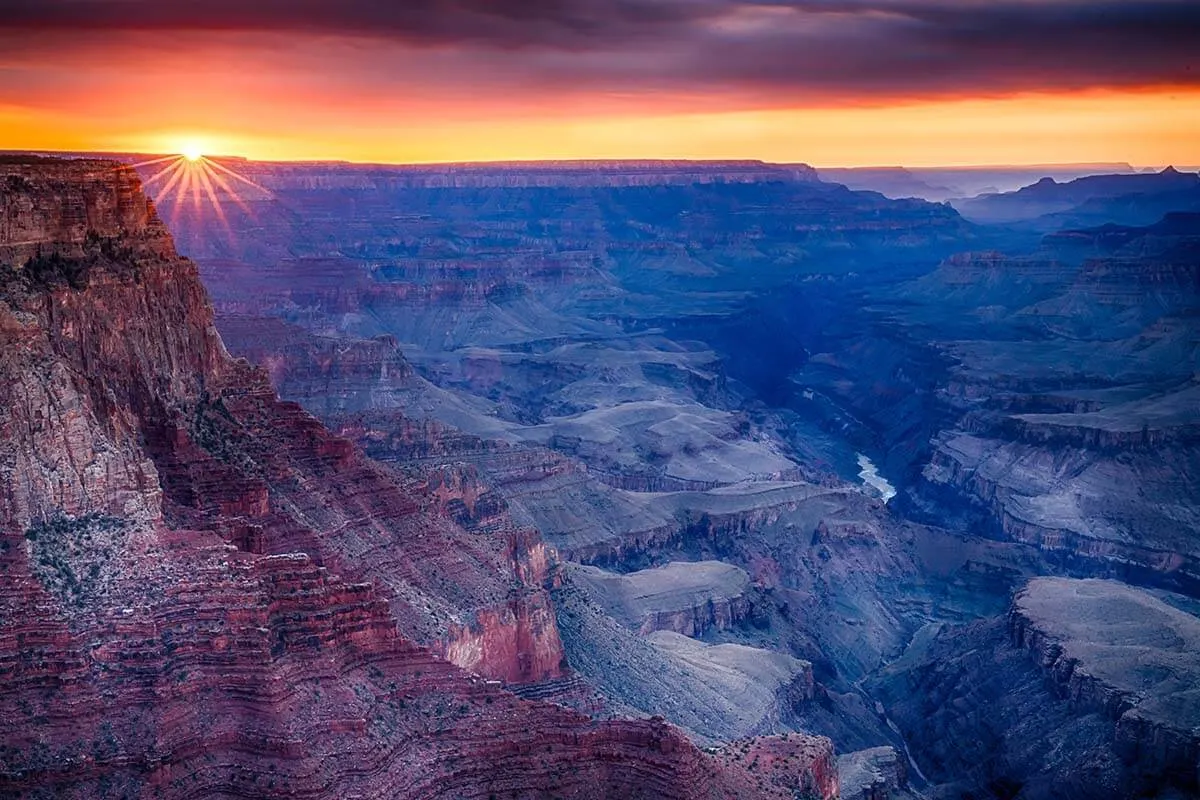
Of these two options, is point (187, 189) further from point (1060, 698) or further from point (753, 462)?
point (1060, 698)

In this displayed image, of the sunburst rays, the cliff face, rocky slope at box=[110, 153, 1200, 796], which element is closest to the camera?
the cliff face

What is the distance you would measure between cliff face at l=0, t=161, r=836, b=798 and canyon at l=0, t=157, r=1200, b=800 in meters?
0.10

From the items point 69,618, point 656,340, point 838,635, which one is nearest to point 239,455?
point 69,618

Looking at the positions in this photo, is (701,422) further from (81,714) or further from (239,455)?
(81,714)

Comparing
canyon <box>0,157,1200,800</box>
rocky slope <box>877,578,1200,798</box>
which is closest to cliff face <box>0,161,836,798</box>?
canyon <box>0,157,1200,800</box>

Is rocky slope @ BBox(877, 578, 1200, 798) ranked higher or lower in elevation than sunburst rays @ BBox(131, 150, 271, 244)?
lower

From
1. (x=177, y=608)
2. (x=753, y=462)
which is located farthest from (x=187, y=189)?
(x=177, y=608)

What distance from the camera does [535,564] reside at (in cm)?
6153

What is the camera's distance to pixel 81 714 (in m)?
32.9

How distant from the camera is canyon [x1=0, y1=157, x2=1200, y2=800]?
114 feet

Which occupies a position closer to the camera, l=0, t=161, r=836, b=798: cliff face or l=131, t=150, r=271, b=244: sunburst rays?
l=0, t=161, r=836, b=798: cliff face

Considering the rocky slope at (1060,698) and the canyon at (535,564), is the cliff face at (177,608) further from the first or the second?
the rocky slope at (1060,698)

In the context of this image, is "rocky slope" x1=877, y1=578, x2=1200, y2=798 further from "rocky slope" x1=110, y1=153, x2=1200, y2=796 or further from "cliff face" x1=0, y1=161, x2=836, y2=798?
"cliff face" x1=0, y1=161, x2=836, y2=798

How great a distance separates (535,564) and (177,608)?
27.4 meters
